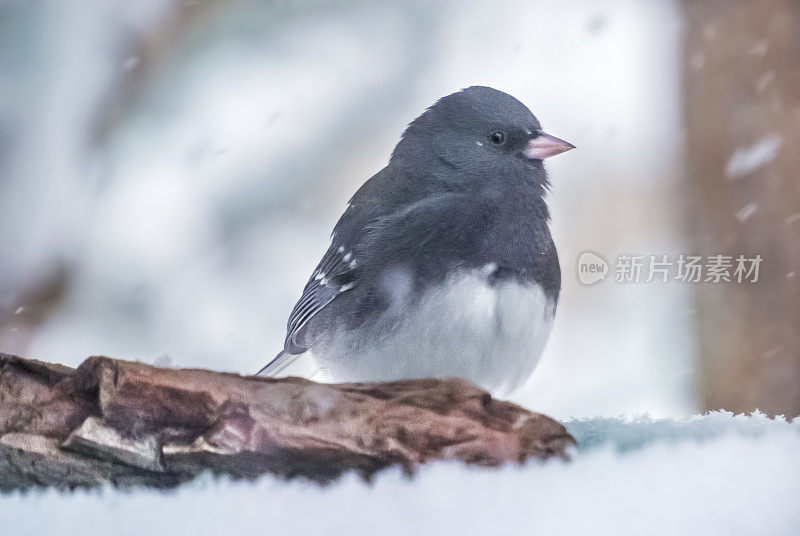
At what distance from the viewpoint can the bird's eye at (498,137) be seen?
954mm

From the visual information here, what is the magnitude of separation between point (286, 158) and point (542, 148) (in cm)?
34

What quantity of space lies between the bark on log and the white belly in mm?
60

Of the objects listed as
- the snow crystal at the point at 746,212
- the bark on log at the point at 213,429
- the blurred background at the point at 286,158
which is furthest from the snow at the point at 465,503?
the snow crystal at the point at 746,212

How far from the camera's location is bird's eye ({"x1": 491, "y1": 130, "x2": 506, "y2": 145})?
95 centimetres

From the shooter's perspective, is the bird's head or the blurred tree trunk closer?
the bird's head

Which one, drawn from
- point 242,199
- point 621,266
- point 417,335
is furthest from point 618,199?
point 242,199

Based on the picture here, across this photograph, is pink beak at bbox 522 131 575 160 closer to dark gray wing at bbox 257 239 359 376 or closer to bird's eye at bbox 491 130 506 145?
bird's eye at bbox 491 130 506 145

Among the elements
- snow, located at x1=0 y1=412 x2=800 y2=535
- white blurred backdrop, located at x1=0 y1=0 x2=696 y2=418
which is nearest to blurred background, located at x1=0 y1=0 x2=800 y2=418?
white blurred backdrop, located at x1=0 y1=0 x2=696 y2=418

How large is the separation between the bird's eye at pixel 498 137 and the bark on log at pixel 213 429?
0.34m

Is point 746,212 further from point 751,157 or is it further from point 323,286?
point 323,286

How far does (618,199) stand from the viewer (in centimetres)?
102

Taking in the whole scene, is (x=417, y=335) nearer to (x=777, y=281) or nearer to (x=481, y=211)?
(x=481, y=211)

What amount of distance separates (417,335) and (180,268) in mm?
316

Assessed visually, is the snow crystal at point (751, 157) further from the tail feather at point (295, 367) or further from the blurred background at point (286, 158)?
the tail feather at point (295, 367)
